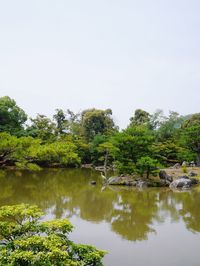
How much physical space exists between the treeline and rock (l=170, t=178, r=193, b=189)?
1233 millimetres

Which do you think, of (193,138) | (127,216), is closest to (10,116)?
(193,138)

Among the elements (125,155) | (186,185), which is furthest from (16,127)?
(186,185)

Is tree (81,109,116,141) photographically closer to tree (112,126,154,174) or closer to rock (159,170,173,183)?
tree (112,126,154,174)

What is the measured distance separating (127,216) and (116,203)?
2015 millimetres

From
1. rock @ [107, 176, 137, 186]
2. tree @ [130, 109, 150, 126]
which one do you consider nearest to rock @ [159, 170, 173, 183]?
rock @ [107, 176, 137, 186]

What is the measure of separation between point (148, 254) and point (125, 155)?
424 inches

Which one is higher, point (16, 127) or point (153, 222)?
point (16, 127)

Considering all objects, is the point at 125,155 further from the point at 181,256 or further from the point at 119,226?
the point at 181,256

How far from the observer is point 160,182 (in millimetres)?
16516

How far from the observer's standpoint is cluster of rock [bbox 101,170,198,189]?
52.6 ft

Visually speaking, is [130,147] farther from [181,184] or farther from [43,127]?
[43,127]

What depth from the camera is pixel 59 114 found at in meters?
37.5

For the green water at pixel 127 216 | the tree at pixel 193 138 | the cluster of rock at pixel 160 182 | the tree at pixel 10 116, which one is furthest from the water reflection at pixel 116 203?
the tree at pixel 10 116

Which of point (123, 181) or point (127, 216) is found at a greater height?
point (123, 181)
